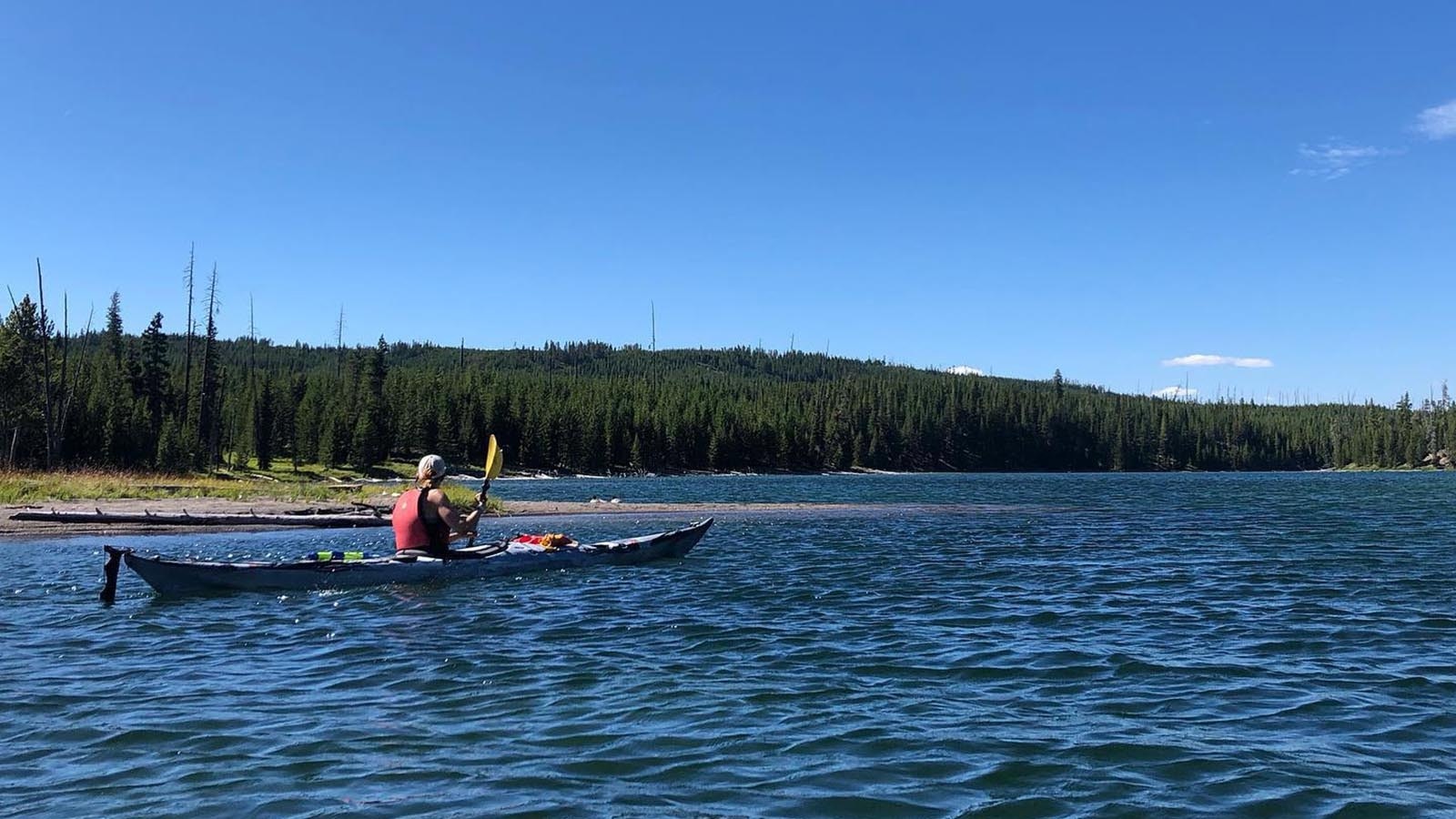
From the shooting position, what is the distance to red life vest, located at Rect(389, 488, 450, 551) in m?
22.1

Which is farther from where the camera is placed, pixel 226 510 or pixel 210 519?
pixel 226 510

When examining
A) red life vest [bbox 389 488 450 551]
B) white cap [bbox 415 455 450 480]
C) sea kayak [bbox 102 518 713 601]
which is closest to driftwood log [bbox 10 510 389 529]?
sea kayak [bbox 102 518 713 601]

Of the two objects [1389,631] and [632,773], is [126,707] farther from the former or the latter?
[1389,631]

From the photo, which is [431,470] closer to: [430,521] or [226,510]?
[430,521]

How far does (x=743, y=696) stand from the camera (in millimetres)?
11836

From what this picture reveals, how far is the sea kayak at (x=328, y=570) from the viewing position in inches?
771

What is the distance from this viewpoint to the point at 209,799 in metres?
8.05

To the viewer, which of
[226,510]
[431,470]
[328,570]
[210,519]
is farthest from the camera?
[226,510]

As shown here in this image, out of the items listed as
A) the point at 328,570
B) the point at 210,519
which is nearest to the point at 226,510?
the point at 210,519

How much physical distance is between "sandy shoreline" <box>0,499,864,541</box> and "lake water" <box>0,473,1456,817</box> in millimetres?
9857

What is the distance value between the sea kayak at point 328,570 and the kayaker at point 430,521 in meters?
0.33

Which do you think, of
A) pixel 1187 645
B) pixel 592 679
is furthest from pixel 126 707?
pixel 1187 645

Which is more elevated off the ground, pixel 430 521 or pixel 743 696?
pixel 430 521

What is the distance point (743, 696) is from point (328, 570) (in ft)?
40.0
